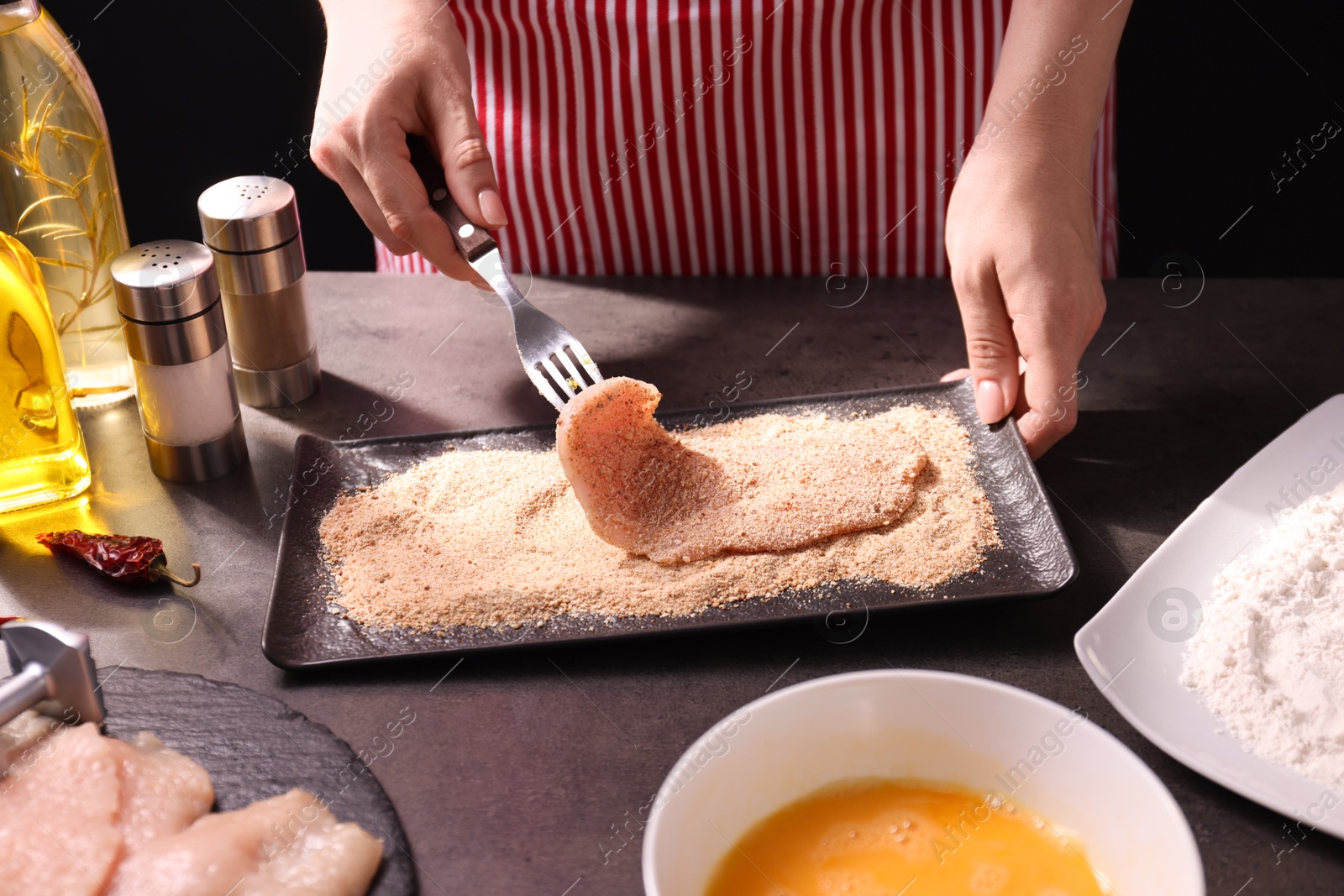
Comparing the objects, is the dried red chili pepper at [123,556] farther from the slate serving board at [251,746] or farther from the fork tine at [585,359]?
the fork tine at [585,359]

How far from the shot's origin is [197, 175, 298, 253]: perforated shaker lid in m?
1.40

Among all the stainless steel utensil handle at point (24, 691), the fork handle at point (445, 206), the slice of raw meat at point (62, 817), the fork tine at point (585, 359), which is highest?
the fork handle at point (445, 206)

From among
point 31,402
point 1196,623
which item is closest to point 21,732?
point 31,402

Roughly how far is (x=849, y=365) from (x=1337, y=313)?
2.49 feet

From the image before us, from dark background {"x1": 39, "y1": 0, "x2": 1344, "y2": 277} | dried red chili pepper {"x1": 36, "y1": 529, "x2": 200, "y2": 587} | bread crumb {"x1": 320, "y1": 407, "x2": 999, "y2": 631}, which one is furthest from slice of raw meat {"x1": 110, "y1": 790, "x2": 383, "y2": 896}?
dark background {"x1": 39, "y1": 0, "x2": 1344, "y2": 277}

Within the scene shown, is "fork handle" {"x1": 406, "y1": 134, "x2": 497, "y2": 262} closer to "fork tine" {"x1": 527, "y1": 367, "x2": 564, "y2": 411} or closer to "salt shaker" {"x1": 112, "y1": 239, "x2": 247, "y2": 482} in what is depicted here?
"fork tine" {"x1": 527, "y1": 367, "x2": 564, "y2": 411}

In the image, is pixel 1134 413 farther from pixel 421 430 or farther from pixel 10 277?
pixel 10 277

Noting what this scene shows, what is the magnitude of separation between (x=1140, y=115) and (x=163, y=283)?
2.25 meters

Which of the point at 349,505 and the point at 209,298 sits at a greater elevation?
the point at 209,298

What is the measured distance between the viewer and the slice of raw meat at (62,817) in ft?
2.71

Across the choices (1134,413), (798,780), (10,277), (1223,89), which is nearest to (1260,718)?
(798,780)

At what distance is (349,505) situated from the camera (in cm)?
132

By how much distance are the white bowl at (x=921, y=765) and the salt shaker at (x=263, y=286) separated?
0.96m

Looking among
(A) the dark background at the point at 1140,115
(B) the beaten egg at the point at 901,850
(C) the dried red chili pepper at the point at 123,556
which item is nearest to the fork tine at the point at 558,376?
(C) the dried red chili pepper at the point at 123,556
